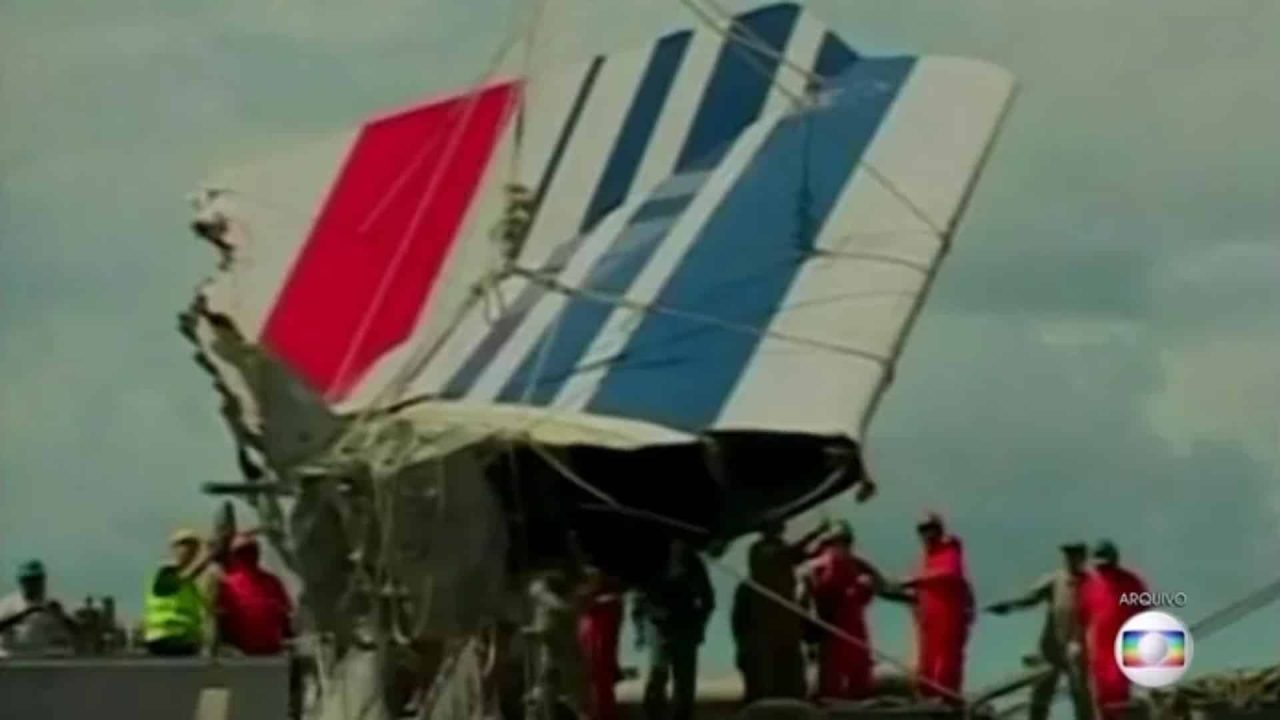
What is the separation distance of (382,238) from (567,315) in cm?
159

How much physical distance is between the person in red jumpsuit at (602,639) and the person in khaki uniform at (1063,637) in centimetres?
188

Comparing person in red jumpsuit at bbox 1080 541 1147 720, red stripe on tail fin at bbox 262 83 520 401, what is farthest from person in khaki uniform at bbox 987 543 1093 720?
red stripe on tail fin at bbox 262 83 520 401

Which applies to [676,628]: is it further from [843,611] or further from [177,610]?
[177,610]

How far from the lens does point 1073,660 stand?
1525 centimetres

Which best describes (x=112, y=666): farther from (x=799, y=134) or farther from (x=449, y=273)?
(x=799, y=134)

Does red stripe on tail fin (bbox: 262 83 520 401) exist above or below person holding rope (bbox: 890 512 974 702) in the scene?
above

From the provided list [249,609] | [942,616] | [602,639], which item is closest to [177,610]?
[249,609]

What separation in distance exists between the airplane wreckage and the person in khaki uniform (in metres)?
0.33

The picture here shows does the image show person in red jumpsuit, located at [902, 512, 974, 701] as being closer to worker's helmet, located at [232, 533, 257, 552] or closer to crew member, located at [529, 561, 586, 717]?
crew member, located at [529, 561, 586, 717]

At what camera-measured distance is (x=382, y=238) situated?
17.0 meters

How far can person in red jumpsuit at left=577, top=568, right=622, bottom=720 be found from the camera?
15.1 m

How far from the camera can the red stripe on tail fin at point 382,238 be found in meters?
16.1

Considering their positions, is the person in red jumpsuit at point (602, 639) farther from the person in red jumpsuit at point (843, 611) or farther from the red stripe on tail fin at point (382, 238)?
the red stripe on tail fin at point (382, 238)

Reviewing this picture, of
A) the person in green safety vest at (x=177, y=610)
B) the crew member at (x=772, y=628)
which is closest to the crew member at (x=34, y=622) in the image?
the person in green safety vest at (x=177, y=610)
